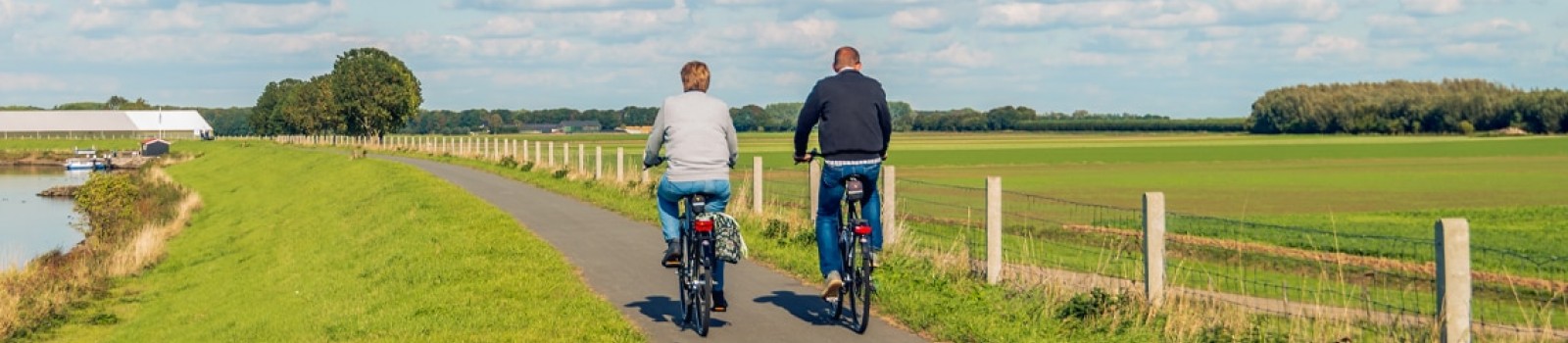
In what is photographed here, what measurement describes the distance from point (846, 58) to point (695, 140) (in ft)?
3.74

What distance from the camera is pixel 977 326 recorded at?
1038 cm

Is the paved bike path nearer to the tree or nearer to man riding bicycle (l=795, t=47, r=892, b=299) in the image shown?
man riding bicycle (l=795, t=47, r=892, b=299)

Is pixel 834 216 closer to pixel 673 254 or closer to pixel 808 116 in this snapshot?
pixel 808 116

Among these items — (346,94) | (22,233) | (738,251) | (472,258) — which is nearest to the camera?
(738,251)

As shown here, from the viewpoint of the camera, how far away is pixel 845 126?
394 inches

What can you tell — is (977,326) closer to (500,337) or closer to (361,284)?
(500,337)

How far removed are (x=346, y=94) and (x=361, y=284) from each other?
7987 centimetres

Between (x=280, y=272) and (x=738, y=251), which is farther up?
Answer: (x=738, y=251)

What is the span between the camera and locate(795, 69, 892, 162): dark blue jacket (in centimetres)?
1002

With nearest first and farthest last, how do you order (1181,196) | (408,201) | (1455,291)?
(1455,291), (408,201), (1181,196)

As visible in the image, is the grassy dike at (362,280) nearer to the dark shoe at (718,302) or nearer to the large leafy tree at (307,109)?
the dark shoe at (718,302)

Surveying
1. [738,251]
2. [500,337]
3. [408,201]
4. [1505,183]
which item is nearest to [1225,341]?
[738,251]

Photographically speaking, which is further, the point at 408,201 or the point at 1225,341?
the point at 408,201

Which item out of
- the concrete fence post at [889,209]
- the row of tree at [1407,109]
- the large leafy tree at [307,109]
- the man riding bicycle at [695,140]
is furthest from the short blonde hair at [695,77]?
the row of tree at [1407,109]
